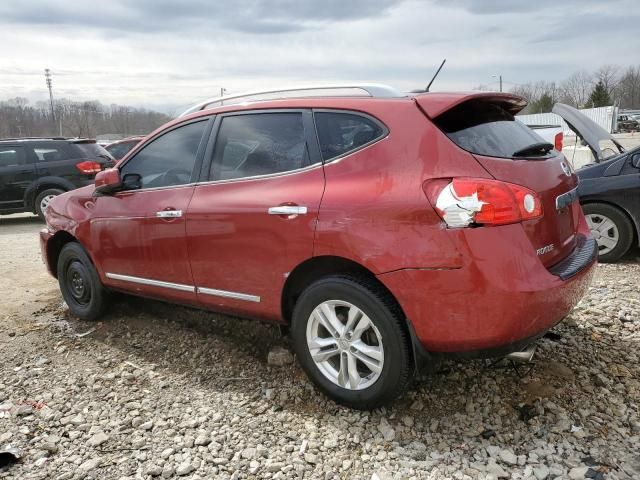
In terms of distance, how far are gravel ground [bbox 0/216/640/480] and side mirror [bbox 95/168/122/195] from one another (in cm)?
117

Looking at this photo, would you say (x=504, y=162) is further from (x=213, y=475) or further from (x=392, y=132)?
(x=213, y=475)

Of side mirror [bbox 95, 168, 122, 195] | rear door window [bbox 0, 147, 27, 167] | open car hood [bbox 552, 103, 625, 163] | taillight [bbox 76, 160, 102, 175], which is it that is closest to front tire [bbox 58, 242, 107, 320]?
side mirror [bbox 95, 168, 122, 195]

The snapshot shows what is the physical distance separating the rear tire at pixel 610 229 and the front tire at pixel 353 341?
12.6ft

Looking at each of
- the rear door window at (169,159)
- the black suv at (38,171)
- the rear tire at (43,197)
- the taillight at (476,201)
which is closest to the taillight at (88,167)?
the black suv at (38,171)

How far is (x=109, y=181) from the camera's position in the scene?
4035 mm

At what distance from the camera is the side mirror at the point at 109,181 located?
4.02 m

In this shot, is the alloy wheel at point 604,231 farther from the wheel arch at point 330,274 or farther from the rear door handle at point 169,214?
the rear door handle at point 169,214

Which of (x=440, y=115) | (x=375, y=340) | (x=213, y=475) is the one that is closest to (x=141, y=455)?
(x=213, y=475)

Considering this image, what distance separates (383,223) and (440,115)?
2.06 ft

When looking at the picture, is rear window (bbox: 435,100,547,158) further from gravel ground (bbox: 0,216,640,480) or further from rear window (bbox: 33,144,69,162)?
rear window (bbox: 33,144,69,162)

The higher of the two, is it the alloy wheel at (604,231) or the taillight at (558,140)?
the taillight at (558,140)

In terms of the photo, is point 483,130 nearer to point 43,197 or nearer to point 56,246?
point 56,246

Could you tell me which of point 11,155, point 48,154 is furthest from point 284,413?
point 11,155

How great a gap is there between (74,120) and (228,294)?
9673 cm
